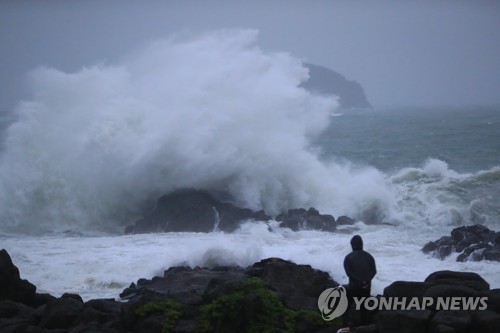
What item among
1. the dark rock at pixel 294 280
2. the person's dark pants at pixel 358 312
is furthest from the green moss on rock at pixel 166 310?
the person's dark pants at pixel 358 312

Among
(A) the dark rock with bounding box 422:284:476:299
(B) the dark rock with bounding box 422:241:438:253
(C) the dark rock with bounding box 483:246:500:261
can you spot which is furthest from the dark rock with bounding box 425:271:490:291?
(B) the dark rock with bounding box 422:241:438:253

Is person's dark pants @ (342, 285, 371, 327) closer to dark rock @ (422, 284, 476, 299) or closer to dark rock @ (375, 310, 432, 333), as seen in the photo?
dark rock @ (375, 310, 432, 333)

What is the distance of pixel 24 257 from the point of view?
15.2m

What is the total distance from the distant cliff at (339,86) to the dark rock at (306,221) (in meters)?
160

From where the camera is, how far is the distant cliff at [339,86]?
181525mm

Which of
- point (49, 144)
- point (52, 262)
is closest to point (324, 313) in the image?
point (52, 262)

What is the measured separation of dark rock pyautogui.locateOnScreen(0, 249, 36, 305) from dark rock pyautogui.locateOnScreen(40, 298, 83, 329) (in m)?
1.43

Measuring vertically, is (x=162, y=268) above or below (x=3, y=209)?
below

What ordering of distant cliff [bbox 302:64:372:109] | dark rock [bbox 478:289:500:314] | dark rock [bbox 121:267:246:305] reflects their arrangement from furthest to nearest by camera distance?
distant cliff [bbox 302:64:372:109] < dark rock [bbox 121:267:246:305] < dark rock [bbox 478:289:500:314]

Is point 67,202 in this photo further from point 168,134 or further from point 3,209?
point 168,134

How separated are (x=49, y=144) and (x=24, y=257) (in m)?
11.3

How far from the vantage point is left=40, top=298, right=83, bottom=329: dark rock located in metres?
9.13

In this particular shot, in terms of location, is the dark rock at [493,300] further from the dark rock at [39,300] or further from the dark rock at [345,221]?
the dark rock at [345,221]

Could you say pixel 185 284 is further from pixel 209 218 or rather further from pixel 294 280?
pixel 209 218
